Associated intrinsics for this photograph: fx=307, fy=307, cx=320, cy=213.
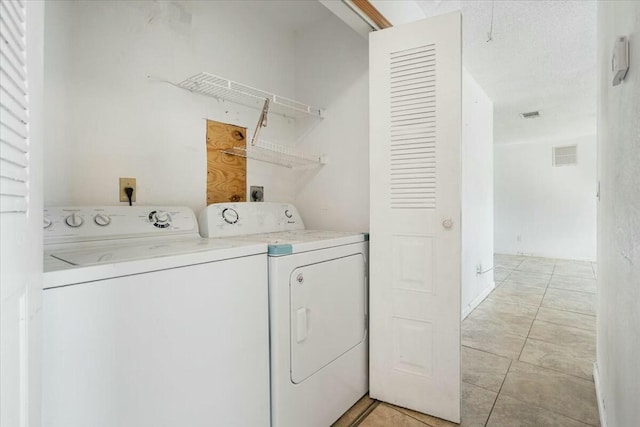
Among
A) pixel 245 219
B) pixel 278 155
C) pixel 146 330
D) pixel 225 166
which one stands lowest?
pixel 146 330

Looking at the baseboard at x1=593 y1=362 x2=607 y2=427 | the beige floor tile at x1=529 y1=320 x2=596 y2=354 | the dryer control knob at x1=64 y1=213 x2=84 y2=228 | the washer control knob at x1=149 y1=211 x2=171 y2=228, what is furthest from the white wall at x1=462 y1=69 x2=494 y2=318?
the dryer control knob at x1=64 y1=213 x2=84 y2=228

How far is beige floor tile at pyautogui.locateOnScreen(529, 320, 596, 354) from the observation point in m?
2.45

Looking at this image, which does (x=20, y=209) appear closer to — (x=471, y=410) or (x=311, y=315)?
(x=311, y=315)

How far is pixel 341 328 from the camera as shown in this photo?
1.63 metres

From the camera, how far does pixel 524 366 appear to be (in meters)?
2.16

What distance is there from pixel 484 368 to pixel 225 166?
7.39 ft

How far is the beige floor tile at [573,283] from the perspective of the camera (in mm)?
4074

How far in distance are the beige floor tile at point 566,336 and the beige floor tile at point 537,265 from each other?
277 cm

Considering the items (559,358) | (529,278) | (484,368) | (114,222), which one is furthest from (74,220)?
(529,278)

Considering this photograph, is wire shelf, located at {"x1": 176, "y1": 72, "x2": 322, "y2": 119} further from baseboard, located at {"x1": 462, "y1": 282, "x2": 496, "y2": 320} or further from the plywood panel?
baseboard, located at {"x1": 462, "y1": 282, "x2": 496, "y2": 320}

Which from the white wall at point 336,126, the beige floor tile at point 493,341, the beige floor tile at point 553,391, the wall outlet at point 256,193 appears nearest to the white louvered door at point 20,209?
the wall outlet at point 256,193

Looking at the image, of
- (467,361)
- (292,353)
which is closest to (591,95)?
(467,361)

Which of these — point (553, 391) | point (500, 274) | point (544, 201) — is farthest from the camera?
point (544, 201)

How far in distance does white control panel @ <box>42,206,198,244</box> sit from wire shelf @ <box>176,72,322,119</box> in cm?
72
